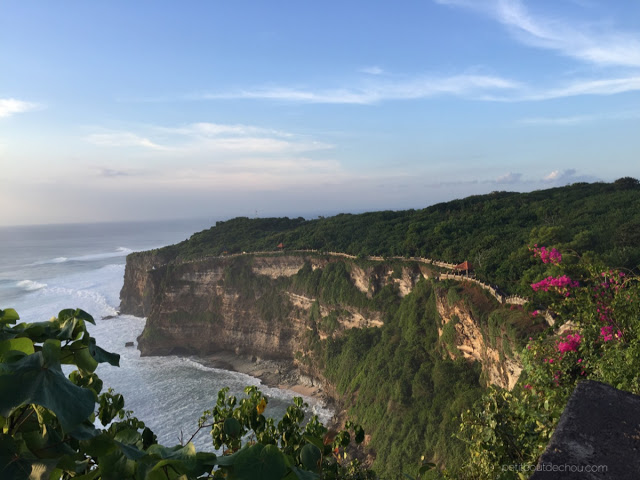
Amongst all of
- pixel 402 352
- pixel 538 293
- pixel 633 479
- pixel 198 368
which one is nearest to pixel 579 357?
pixel 633 479

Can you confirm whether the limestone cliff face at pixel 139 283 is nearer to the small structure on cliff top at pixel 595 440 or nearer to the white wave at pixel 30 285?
the white wave at pixel 30 285

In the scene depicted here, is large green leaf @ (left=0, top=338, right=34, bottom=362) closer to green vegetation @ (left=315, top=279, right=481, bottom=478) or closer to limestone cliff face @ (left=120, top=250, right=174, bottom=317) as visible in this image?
green vegetation @ (left=315, top=279, right=481, bottom=478)

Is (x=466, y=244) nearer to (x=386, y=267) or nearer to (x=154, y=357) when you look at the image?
(x=386, y=267)

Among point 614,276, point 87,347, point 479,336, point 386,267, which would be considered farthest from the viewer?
point 386,267

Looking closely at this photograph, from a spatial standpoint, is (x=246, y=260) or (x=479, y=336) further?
(x=246, y=260)

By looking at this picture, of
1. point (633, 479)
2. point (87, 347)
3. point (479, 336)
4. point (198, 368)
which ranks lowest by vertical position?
point (198, 368)

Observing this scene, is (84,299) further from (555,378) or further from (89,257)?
(555,378)

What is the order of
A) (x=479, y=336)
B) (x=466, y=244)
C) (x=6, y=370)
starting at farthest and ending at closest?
(x=466, y=244) → (x=479, y=336) → (x=6, y=370)

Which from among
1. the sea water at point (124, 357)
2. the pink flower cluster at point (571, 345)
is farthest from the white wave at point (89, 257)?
the pink flower cluster at point (571, 345)
